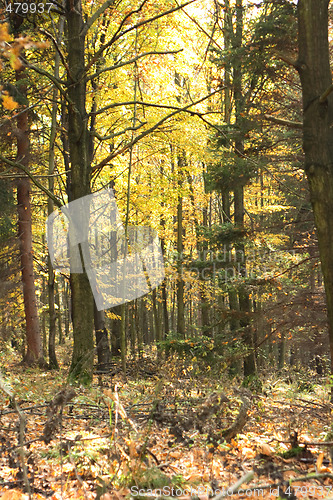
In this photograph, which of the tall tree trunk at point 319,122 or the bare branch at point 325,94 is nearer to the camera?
the bare branch at point 325,94

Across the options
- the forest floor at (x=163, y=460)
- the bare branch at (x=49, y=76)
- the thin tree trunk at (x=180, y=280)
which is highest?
the bare branch at (x=49, y=76)

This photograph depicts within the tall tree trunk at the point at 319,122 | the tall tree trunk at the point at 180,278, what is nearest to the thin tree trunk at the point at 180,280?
the tall tree trunk at the point at 180,278

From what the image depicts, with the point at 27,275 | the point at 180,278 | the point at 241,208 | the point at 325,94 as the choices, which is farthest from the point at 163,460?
the point at 180,278

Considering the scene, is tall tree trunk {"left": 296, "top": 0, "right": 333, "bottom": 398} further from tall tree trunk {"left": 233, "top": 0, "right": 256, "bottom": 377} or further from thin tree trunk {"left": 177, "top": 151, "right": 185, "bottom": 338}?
thin tree trunk {"left": 177, "top": 151, "right": 185, "bottom": 338}

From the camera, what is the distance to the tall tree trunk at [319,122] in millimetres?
4023

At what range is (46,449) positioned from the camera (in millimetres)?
3398

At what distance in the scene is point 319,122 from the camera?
4098 millimetres

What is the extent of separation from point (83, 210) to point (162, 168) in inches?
470

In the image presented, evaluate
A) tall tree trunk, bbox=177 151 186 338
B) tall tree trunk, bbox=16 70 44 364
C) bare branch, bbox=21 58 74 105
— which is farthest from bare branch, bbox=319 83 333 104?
tall tree trunk, bbox=16 70 44 364

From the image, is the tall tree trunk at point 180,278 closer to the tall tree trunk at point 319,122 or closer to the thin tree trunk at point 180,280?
the thin tree trunk at point 180,280

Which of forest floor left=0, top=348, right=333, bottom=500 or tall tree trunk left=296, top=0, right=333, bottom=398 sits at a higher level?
tall tree trunk left=296, top=0, right=333, bottom=398

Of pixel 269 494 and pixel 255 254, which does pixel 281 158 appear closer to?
pixel 255 254

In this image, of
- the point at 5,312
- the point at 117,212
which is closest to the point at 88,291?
the point at 5,312

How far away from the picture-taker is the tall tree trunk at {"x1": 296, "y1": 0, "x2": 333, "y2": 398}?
4023 mm
